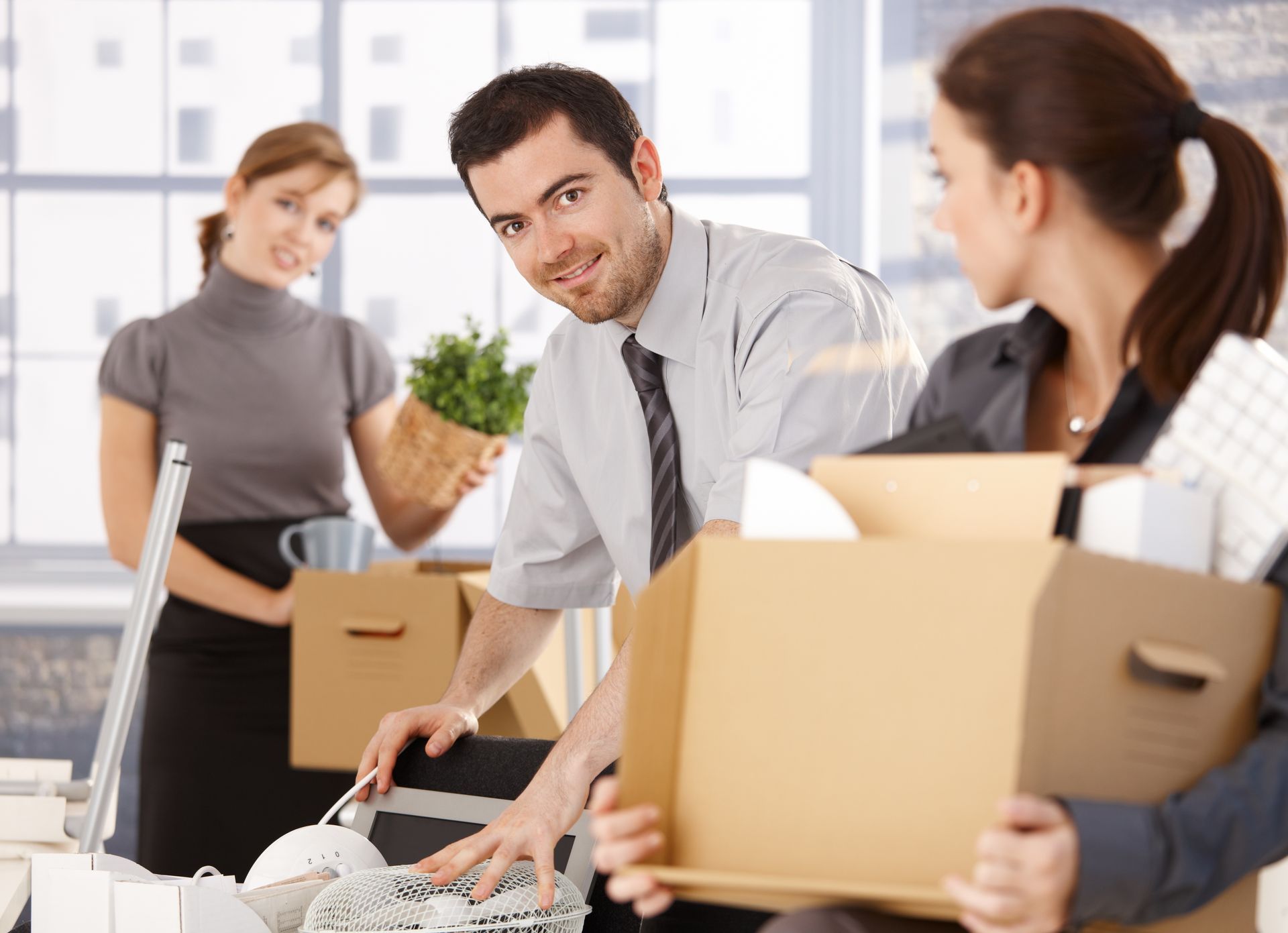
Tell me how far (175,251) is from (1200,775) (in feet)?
11.3

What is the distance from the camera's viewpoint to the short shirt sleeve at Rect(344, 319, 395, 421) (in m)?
2.62

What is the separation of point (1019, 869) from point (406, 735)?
2.79 ft

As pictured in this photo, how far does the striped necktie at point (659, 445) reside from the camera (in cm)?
165

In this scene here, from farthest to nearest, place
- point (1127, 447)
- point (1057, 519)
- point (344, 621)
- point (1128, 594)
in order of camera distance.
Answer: point (344, 621) < point (1127, 447) < point (1057, 519) < point (1128, 594)

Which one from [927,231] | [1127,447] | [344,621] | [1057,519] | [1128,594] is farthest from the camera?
[927,231]

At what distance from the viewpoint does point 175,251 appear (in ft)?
12.2

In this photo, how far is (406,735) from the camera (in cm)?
145

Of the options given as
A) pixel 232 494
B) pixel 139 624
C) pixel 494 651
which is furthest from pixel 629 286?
pixel 232 494

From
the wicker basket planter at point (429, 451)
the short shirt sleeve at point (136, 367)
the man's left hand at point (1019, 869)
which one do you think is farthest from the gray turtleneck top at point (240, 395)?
the man's left hand at point (1019, 869)

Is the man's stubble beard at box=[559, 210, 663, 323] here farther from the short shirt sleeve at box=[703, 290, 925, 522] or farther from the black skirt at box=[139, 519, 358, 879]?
the black skirt at box=[139, 519, 358, 879]

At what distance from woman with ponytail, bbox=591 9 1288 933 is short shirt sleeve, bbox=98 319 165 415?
71.2 inches

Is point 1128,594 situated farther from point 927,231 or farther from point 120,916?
point 927,231

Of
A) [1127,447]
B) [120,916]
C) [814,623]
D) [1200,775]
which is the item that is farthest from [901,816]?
[120,916]

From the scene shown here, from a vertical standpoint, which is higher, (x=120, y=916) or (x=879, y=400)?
(x=879, y=400)
